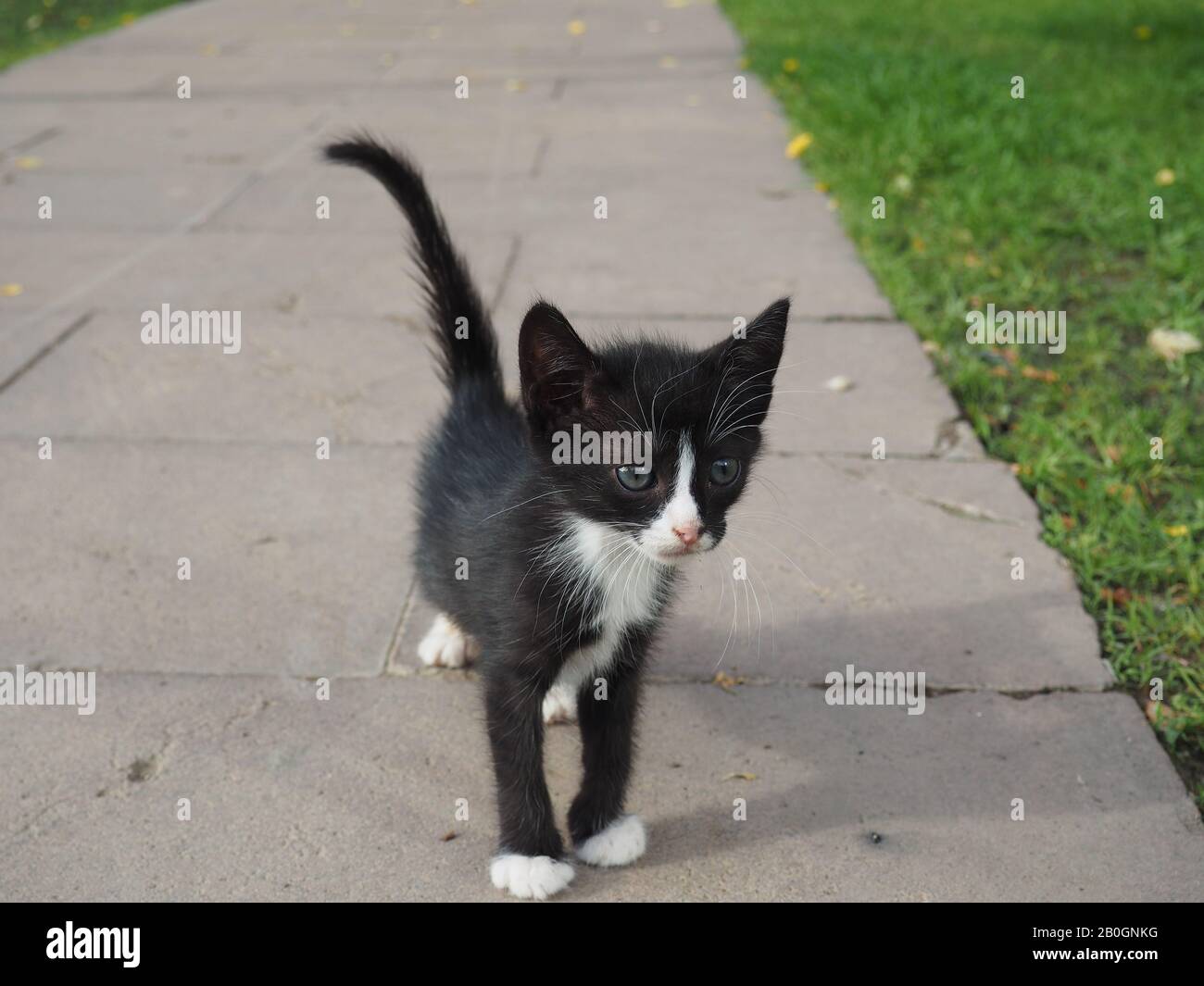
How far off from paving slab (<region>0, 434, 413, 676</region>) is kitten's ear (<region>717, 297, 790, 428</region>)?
1344 millimetres

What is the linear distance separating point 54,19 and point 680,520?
12798 mm

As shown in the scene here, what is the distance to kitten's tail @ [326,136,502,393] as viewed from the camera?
3172mm

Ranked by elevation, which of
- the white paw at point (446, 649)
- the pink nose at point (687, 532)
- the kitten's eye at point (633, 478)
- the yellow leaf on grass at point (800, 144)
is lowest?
the white paw at point (446, 649)

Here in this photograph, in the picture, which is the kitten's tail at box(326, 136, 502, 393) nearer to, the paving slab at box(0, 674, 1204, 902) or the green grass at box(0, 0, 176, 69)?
the paving slab at box(0, 674, 1204, 902)

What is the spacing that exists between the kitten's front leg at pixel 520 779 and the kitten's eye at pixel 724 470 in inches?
23.0

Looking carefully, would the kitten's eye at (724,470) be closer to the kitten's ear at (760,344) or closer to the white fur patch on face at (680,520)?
the white fur patch on face at (680,520)

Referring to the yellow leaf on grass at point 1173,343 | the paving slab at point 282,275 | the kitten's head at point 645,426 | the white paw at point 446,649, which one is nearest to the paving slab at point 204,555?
the white paw at point 446,649

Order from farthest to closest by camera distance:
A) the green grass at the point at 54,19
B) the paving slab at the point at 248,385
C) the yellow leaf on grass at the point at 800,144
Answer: the green grass at the point at 54,19
the yellow leaf on grass at the point at 800,144
the paving slab at the point at 248,385

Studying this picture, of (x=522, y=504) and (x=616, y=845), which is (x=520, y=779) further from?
(x=522, y=504)

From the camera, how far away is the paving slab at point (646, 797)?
2.59 meters

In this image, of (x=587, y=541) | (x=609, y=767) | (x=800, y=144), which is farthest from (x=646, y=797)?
(x=800, y=144)

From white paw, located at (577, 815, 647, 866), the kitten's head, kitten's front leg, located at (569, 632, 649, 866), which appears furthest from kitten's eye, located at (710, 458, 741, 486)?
white paw, located at (577, 815, 647, 866)

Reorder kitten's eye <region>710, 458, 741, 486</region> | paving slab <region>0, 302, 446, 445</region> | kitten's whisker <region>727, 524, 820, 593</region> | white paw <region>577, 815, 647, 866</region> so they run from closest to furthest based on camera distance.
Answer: kitten's eye <region>710, 458, 741, 486</region> → white paw <region>577, 815, 647, 866</region> → kitten's whisker <region>727, 524, 820, 593</region> → paving slab <region>0, 302, 446, 445</region>

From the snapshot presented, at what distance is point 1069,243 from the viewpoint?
596 cm
